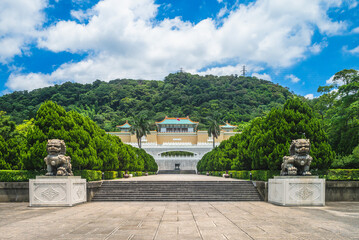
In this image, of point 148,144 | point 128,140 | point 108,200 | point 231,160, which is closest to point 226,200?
point 108,200

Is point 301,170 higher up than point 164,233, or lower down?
higher up

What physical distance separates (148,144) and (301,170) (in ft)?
155

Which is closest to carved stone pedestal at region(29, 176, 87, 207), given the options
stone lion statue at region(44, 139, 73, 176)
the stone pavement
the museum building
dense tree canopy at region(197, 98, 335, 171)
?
stone lion statue at region(44, 139, 73, 176)

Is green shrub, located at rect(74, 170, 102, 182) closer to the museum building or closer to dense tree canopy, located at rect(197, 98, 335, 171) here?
dense tree canopy, located at rect(197, 98, 335, 171)

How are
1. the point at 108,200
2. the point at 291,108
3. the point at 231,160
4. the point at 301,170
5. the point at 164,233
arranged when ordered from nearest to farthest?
the point at 164,233 → the point at 301,170 → the point at 108,200 → the point at 291,108 → the point at 231,160

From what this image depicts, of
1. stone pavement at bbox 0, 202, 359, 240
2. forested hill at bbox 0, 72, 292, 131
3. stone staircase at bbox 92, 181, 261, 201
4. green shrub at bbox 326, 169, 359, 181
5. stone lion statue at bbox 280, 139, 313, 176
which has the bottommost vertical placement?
stone staircase at bbox 92, 181, 261, 201

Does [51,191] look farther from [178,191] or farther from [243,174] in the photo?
[243,174]

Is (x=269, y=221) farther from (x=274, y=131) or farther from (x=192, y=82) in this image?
(x=192, y=82)

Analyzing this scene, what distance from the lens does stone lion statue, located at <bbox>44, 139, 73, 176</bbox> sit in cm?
1052

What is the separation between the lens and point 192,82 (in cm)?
10338

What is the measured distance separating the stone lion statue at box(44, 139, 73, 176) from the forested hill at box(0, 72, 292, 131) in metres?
59.7

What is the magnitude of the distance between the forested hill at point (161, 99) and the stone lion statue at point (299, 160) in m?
60.4

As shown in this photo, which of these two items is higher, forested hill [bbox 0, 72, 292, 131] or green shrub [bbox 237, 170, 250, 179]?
forested hill [bbox 0, 72, 292, 131]

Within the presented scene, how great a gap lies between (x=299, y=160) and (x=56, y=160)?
29.0ft
